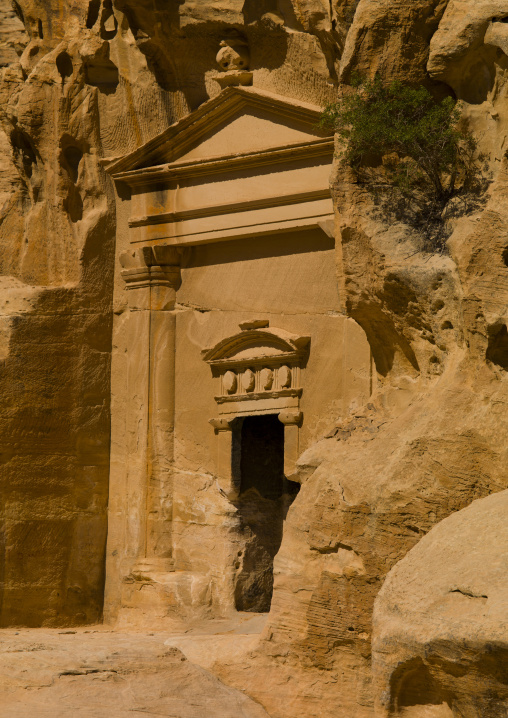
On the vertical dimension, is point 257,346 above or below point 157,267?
below

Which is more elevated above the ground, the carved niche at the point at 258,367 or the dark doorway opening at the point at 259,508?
the carved niche at the point at 258,367

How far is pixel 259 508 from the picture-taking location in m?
13.1

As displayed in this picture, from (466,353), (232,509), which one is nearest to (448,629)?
(466,353)

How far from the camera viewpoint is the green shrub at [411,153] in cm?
944

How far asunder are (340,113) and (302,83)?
3082 millimetres

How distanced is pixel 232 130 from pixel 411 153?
397 cm

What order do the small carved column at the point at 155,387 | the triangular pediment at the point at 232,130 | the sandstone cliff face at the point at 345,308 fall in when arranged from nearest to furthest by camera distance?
1. the sandstone cliff face at the point at 345,308
2. the triangular pediment at the point at 232,130
3. the small carved column at the point at 155,387

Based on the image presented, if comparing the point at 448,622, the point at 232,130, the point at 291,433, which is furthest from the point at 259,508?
the point at 448,622

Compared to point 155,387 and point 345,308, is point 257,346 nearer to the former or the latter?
point 155,387

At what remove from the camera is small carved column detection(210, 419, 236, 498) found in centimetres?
1298

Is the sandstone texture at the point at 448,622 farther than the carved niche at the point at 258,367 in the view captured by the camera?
No

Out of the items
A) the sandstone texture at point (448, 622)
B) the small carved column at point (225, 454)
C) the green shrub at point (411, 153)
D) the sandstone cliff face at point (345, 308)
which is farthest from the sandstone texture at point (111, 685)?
the green shrub at point (411, 153)

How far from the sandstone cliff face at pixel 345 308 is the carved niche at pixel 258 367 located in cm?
155

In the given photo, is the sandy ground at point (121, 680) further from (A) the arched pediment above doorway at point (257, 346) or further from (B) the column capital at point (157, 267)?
(B) the column capital at point (157, 267)
